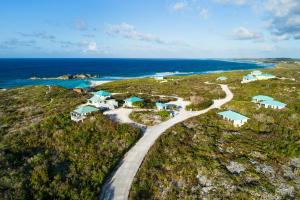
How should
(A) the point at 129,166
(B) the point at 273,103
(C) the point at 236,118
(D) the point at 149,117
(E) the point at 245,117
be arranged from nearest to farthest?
(A) the point at 129,166 → (C) the point at 236,118 → (E) the point at 245,117 → (D) the point at 149,117 → (B) the point at 273,103

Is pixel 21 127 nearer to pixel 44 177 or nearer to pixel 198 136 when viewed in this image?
pixel 44 177

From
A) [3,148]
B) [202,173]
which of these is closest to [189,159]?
[202,173]

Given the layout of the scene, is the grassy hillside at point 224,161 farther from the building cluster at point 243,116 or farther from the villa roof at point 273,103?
the villa roof at point 273,103

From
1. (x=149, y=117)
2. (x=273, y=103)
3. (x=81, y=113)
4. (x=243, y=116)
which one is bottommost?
(x=149, y=117)

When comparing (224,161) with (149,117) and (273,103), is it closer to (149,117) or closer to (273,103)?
(149,117)

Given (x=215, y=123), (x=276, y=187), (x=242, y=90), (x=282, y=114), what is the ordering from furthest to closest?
(x=242, y=90), (x=282, y=114), (x=215, y=123), (x=276, y=187)

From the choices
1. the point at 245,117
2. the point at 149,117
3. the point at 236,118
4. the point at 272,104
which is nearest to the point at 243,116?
the point at 245,117

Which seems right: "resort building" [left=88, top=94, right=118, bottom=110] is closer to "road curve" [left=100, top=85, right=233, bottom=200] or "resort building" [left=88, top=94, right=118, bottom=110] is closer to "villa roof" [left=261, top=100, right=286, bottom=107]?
"road curve" [left=100, top=85, right=233, bottom=200]
